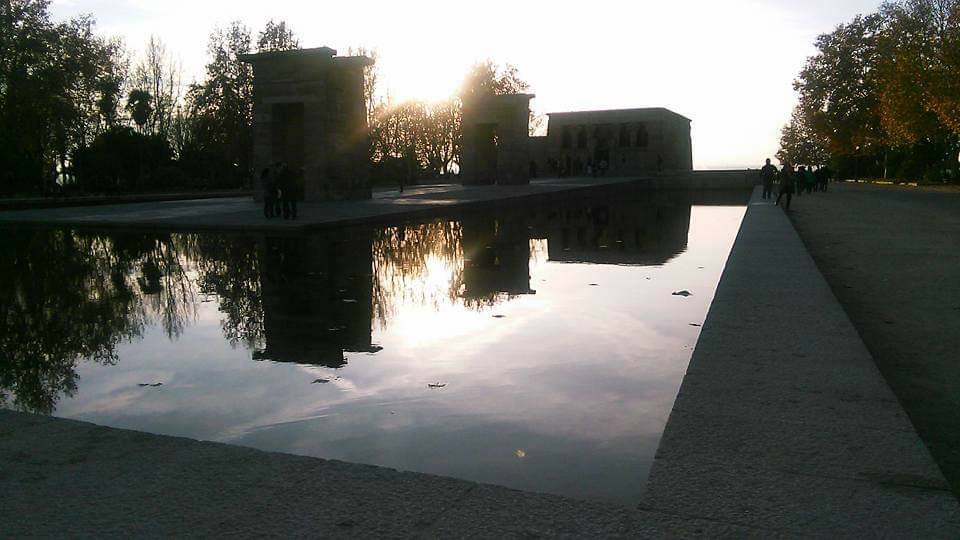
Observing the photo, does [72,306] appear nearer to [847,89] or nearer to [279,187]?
[279,187]

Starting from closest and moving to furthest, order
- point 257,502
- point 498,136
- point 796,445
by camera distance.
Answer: point 257,502 → point 796,445 → point 498,136

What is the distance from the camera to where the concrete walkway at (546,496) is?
9.59 ft

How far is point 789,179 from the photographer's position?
25016 millimetres

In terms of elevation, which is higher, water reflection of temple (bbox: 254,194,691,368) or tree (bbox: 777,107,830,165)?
tree (bbox: 777,107,830,165)

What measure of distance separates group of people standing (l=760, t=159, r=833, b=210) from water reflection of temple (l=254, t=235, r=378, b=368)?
15.7 meters

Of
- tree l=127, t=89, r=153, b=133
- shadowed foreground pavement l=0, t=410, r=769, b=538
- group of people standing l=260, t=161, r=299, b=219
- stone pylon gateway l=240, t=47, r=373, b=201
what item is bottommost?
shadowed foreground pavement l=0, t=410, r=769, b=538

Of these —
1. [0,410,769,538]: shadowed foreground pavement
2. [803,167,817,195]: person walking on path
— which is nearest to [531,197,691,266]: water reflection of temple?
[0,410,769,538]: shadowed foreground pavement

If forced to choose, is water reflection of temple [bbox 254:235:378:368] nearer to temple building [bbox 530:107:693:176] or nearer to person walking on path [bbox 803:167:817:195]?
person walking on path [bbox 803:167:817:195]

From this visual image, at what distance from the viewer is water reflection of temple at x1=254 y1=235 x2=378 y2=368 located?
22.8 feet

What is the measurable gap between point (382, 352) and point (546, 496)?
379 cm

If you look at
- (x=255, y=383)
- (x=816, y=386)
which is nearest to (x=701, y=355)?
(x=816, y=386)

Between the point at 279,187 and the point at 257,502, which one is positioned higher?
the point at 279,187

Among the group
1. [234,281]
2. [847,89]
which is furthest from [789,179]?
[847,89]

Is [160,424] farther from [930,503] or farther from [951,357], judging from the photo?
Answer: [951,357]
